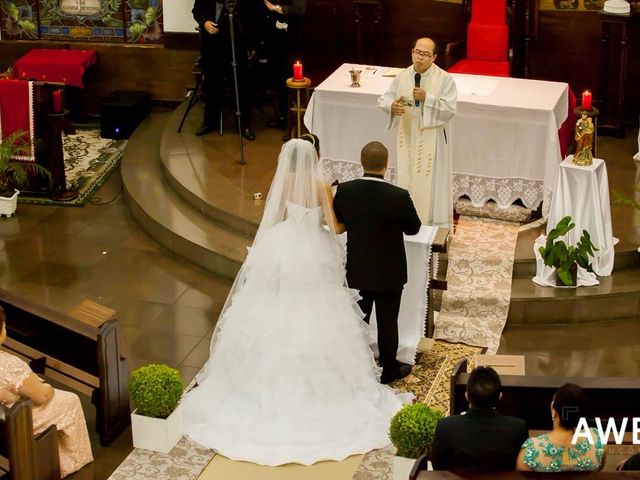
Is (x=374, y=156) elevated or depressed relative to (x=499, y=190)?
elevated

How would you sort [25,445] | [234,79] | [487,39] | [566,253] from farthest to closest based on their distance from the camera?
[487,39] → [234,79] → [566,253] → [25,445]

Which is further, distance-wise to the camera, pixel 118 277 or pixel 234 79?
pixel 234 79

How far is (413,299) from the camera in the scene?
25.9ft

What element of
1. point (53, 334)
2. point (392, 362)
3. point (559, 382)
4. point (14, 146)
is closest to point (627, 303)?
point (392, 362)

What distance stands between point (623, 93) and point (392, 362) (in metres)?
5.16

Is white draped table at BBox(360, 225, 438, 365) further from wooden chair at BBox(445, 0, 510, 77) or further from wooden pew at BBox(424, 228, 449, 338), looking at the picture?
wooden chair at BBox(445, 0, 510, 77)

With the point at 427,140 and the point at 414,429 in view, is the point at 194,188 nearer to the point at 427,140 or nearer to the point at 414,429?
the point at 427,140

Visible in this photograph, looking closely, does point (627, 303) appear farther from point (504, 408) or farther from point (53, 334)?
point (53, 334)

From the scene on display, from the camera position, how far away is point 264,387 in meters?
7.01

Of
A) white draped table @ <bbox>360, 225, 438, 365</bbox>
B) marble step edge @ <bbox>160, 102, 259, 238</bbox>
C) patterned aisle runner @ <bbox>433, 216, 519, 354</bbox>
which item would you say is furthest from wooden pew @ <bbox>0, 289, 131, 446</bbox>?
marble step edge @ <bbox>160, 102, 259, 238</bbox>

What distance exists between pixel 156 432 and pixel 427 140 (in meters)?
3.28

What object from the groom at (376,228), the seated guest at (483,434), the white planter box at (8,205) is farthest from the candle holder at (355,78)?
the seated guest at (483,434)

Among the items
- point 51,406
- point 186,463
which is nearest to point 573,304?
point 186,463

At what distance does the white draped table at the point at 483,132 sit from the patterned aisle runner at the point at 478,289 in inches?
18.3
